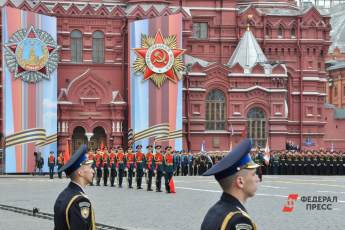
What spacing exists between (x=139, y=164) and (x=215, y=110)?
27.6 metres

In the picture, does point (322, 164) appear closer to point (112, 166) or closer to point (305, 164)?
point (305, 164)

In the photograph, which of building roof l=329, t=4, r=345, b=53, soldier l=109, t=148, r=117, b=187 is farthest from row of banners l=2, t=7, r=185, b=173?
building roof l=329, t=4, r=345, b=53

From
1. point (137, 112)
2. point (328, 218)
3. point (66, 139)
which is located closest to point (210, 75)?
point (137, 112)

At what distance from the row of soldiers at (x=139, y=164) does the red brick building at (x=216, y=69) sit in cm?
1871

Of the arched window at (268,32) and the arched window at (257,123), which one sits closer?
the arched window at (257,123)

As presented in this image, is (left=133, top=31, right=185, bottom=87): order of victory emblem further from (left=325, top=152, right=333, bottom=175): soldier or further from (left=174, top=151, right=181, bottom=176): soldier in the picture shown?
(left=325, top=152, right=333, bottom=175): soldier

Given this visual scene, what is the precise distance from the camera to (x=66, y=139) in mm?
56781

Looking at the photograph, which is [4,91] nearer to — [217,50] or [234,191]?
[217,50]

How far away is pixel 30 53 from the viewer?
54.5 m

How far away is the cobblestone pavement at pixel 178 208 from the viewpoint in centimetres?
1812

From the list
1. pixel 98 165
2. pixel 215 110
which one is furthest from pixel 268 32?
pixel 98 165

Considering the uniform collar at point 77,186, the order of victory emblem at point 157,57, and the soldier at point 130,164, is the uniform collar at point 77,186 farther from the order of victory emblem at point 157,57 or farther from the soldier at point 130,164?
the order of victory emblem at point 157,57

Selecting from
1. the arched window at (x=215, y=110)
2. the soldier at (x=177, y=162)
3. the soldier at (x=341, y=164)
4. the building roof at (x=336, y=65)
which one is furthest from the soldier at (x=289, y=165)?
the building roof at (x=336, y=65)

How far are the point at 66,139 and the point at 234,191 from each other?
5157cm
